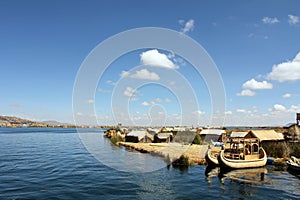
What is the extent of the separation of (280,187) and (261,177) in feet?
17.1

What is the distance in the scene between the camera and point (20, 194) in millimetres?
25828

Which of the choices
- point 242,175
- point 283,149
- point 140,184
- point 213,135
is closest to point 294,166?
point 242,175

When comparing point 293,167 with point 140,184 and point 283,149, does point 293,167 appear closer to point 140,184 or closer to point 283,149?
point 283,149

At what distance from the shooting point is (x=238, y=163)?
3966 cm

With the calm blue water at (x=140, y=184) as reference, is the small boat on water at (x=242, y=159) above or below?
above

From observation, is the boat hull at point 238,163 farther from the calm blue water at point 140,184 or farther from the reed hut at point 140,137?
the reed hut at point 140,137

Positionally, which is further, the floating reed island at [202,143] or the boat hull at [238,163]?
the floating reed island at [202,143]

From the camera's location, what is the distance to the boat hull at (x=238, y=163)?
127 ft

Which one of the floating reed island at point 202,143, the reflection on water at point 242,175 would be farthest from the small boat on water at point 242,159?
the floating reed island at point 202,143

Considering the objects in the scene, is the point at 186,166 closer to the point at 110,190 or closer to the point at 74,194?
the point at 110,190

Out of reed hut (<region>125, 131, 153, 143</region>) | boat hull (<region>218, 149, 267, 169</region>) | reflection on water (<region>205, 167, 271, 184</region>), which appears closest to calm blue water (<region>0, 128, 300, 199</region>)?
reflection on water (<region>205, 167, 271, 184</region>)

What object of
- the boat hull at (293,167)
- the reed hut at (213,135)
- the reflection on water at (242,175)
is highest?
the reed hut at (213,135)

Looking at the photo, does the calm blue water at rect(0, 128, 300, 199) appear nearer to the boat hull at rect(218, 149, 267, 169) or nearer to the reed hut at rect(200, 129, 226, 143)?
the boat hull at rect(218, 149, 267, 169)

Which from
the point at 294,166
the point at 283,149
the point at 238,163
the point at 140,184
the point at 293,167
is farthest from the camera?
the point at 283,149
